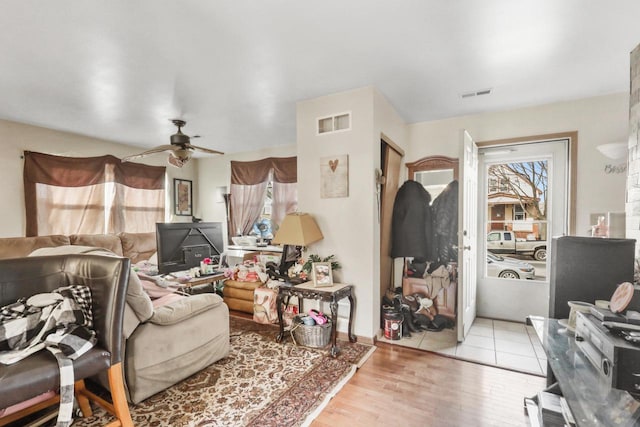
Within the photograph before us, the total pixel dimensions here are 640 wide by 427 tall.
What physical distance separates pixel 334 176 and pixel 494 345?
7.45 ft

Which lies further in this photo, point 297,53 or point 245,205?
point 245,205

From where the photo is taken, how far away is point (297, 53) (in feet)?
7.41

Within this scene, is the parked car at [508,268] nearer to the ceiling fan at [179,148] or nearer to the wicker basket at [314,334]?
the wicker basket at [314,334]

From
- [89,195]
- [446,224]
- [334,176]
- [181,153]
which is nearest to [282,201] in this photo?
[181,153]

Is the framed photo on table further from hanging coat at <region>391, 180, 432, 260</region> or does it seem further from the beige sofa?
hanging coat at <region>391, 180, 432, 260</region>

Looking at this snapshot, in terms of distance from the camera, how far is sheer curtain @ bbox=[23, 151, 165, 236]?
4004mm

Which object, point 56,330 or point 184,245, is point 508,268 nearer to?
point 184,245

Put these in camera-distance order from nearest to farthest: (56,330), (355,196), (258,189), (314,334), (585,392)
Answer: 1. (585,392)
2. (56,330)
3. (314,334)
4. (355,196)
5. (258,189)

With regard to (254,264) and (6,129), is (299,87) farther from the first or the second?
(6,129)

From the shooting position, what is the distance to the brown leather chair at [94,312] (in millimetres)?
1313

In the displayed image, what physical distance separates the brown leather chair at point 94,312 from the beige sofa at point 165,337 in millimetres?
202

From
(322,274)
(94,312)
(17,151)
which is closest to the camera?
(94,312)

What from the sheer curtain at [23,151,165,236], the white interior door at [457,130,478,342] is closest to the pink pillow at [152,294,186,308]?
the white interior door at [457,130,478,342]

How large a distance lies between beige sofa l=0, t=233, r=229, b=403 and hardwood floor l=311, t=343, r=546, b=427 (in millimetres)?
1029
